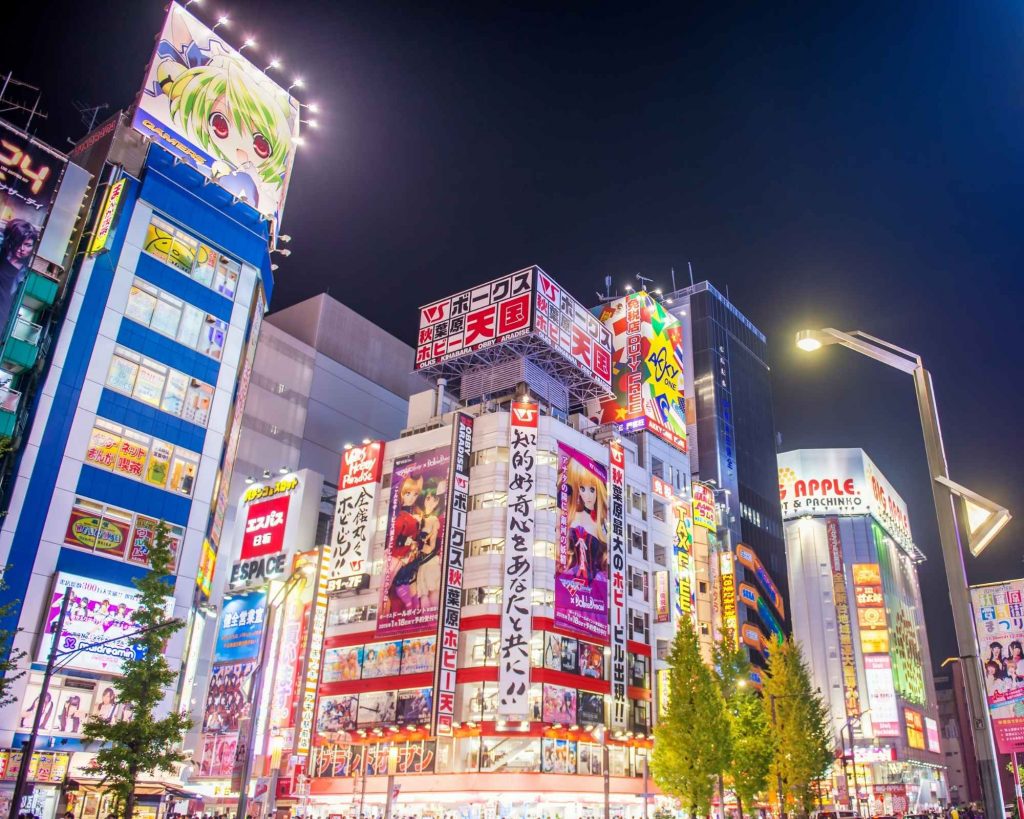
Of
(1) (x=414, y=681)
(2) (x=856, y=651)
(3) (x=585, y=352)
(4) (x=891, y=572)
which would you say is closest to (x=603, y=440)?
(3) (x=585, y=352)

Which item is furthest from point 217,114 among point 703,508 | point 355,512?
point 703,508

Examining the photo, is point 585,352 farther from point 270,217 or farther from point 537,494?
point 270,217

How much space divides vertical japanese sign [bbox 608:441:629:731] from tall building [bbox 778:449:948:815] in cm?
5088

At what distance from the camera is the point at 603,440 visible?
2753 inches

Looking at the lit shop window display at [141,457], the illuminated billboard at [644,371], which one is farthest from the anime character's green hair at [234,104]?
the illuminated billboard at [644,371]

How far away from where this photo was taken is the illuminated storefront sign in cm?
7894

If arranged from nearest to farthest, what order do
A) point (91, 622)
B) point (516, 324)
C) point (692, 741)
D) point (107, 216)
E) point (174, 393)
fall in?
1. point (91, 622)
2. point (692, 741)
3. point (107, 216)
4. point (174, 393)
5. point (516, 324)

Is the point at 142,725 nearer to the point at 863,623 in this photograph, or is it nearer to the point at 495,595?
the point at 495,595

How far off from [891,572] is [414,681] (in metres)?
96.2

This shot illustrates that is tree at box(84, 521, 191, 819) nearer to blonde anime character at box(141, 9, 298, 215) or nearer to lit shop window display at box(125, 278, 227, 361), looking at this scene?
lit shop window display at box(125, 278, 227, 361)

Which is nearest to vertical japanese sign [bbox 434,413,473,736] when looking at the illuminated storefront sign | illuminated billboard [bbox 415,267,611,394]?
illuminated billboard [bbox 415,267,611,394]

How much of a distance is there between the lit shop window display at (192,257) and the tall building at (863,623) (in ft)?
284

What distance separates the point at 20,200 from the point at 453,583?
34059 millimetres

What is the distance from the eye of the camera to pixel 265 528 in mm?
63594
